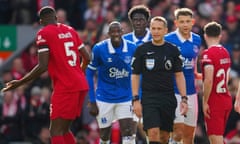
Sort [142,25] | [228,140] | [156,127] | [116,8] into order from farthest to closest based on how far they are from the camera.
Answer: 1. [116,8]
2. [228,140]
3. [142,25]
4. [156,127]

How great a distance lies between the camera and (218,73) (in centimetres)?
1761

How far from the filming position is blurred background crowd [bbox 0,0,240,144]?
2323cm

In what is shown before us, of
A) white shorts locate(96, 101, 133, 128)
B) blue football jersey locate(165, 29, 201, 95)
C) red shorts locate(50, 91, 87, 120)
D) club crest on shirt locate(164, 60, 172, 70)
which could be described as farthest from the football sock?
club crest on shirt locate(164, 60, 172, 70)

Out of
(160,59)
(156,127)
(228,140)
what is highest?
(160,59)

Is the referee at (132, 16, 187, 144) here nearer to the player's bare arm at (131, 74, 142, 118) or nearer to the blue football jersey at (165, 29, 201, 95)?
the player's bare arm at (131, 74, 142, 118)

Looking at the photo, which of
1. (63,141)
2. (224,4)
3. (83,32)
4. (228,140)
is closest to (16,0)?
(83,32)

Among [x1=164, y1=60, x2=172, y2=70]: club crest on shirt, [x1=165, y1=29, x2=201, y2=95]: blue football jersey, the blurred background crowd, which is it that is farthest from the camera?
the blurred background crowd

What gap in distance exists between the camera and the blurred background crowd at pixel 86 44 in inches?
915

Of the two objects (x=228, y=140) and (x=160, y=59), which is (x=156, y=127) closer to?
(x=160, y=59)

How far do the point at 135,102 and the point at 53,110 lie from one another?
4.15 feet

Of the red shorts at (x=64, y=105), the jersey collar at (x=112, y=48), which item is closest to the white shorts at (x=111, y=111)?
the jersey collar at (x=112, y=48)

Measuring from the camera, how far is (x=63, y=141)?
1672 centimetres

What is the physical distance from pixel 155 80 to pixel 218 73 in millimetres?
1486

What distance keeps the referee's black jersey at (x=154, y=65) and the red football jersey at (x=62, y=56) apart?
91cm
